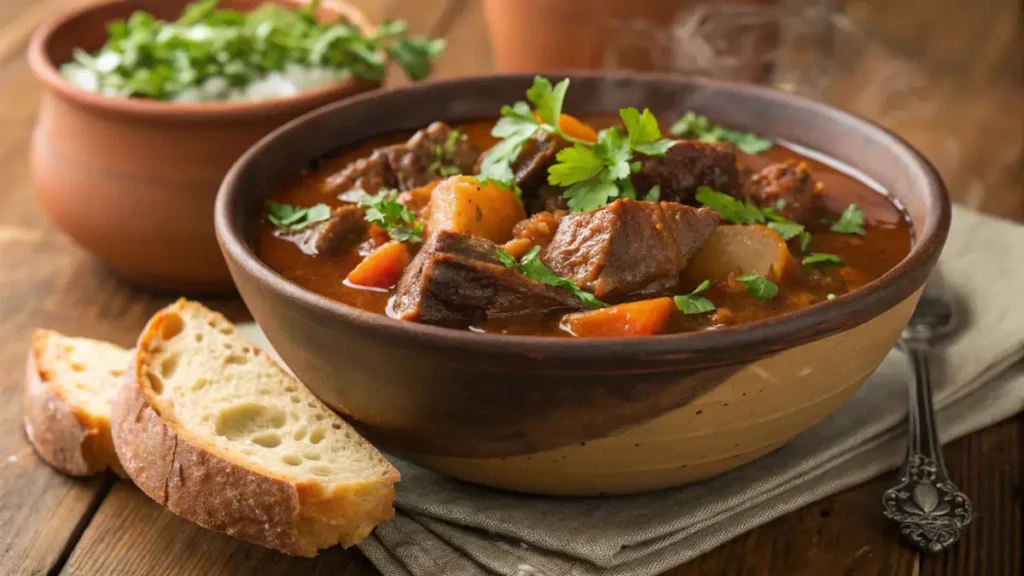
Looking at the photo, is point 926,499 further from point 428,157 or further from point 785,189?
point 428,157

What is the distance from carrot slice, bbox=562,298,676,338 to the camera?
2.25m

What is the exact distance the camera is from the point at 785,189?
9.06 feet

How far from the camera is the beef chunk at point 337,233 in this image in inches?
105

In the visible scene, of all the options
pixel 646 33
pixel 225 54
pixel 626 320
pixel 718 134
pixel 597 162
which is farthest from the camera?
pixel 646 33

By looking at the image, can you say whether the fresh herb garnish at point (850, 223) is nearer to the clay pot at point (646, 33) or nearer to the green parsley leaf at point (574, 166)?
the green parsley leaf at point (574, 166)

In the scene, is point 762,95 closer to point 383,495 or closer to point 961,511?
point 961,511

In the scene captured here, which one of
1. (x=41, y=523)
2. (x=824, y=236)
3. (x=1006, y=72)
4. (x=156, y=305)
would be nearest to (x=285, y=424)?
(x=41, y=523)

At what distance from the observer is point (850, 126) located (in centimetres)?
306

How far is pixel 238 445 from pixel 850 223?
4.89ft

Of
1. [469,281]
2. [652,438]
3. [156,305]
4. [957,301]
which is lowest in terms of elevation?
[156,305]

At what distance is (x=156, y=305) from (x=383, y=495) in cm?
145

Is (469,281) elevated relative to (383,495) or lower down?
elevated

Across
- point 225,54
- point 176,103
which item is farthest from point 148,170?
point 225,54

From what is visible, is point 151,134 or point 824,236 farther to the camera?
point 151,134
